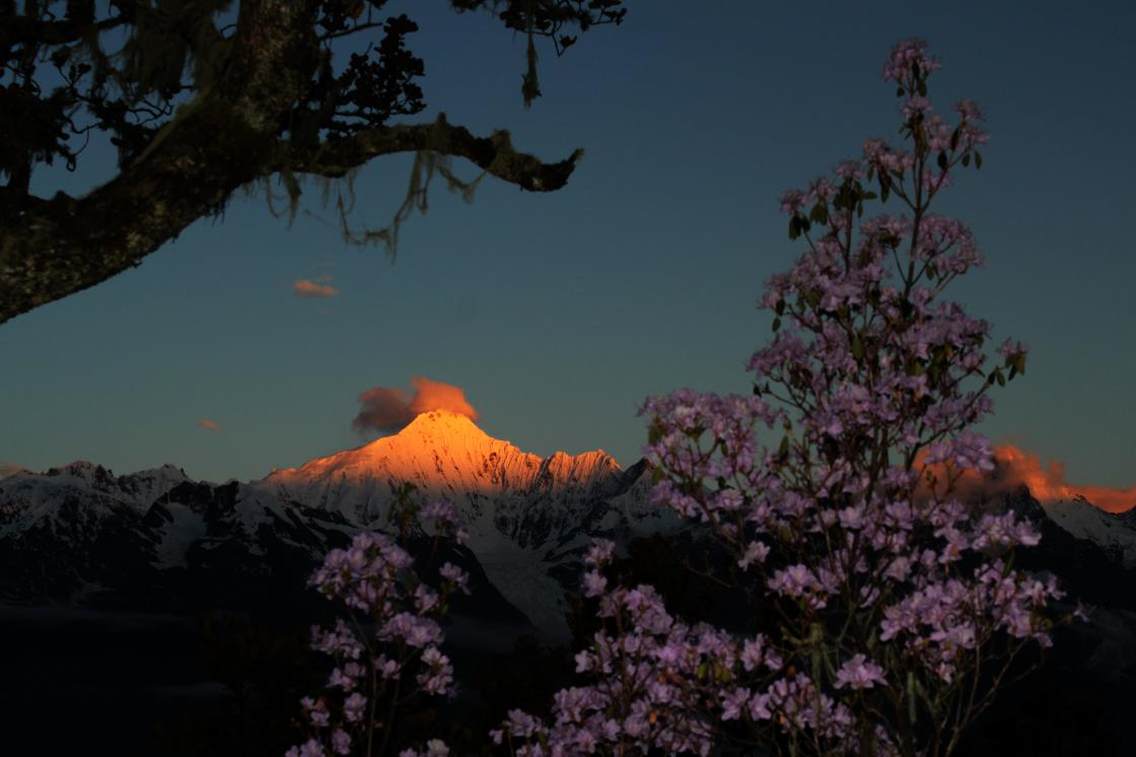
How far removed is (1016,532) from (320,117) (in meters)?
5.59

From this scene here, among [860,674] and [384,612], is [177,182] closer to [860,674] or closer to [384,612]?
[384,612]

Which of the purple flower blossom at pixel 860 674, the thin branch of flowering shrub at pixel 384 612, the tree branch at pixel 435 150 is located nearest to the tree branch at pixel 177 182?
the tree branch at pixel 435 150

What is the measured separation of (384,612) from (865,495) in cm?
372

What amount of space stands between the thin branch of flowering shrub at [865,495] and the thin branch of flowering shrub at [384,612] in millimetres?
1776

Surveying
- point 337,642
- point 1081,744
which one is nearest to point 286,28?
point 337,642

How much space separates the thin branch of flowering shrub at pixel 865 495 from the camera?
7.86m

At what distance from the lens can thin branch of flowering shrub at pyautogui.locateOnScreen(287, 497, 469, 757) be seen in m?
8.93

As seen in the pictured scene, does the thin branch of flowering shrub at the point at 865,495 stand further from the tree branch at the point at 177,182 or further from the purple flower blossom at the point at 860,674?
the tree branch at the point at 177,182

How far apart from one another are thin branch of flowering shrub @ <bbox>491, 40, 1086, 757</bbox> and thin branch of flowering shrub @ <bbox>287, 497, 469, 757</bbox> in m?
1.78

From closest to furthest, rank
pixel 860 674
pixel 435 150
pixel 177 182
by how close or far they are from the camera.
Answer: pixel 860 674, pixel 177 182, pixel 435 150

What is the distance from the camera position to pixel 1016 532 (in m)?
7.73

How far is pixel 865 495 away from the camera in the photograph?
806 centimetres

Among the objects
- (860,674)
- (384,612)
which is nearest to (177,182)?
(384,612)

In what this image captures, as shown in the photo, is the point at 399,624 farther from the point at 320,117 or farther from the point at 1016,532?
the point at 1016,532
